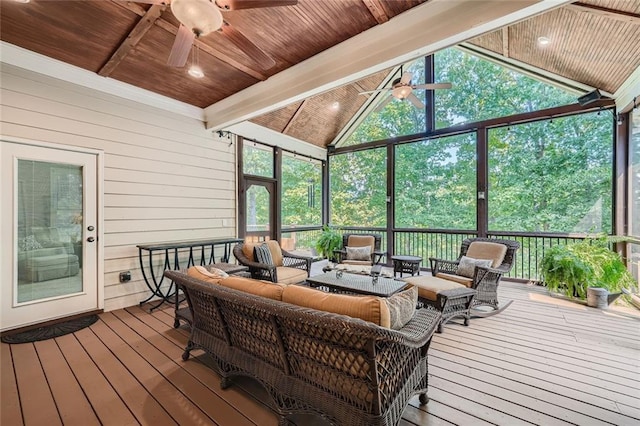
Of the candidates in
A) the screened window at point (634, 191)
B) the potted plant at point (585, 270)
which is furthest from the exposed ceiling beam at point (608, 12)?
the potted plant at point (585, 270)

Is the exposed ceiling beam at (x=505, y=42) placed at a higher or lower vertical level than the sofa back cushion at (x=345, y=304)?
higher

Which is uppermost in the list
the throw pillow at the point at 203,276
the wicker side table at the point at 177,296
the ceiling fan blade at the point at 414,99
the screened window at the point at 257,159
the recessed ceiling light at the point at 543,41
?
the recessed ceiling light at the point at 543,41

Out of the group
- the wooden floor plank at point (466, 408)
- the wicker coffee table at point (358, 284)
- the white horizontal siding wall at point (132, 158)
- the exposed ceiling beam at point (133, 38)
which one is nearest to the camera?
the wooden floor plank at point (466, 408)

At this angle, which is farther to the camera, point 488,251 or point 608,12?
point 488,251

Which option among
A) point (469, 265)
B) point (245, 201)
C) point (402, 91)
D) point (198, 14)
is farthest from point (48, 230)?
point (469, 265)

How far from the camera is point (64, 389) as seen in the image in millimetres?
2113

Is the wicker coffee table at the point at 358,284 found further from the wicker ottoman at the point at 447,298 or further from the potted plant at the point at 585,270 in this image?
the potted plant at the point at 585,270

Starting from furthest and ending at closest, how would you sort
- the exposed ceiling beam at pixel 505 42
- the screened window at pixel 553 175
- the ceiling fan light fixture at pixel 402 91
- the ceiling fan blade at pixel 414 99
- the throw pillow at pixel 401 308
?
the screened window at pixel 553 175 < the ceiling fan blade at pixel 414 99 < the ceiling fan light fixture at pixel 402 91 < the exposed ceiling beam at pixel 505 42 < the throw pillow at pixel 401 308

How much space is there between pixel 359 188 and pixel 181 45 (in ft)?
18.8

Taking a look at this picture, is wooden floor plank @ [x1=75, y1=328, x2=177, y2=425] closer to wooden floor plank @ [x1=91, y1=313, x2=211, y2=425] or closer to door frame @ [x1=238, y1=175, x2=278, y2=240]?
wooden floor plank @ [x1=91, y1=313, x2=211, y2=425]

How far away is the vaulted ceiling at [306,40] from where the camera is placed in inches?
103

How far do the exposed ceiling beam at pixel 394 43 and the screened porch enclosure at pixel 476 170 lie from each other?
2200 millimetres

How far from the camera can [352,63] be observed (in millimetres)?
3174

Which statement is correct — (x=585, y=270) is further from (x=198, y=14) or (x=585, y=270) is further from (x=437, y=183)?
(x=198, y=14)
